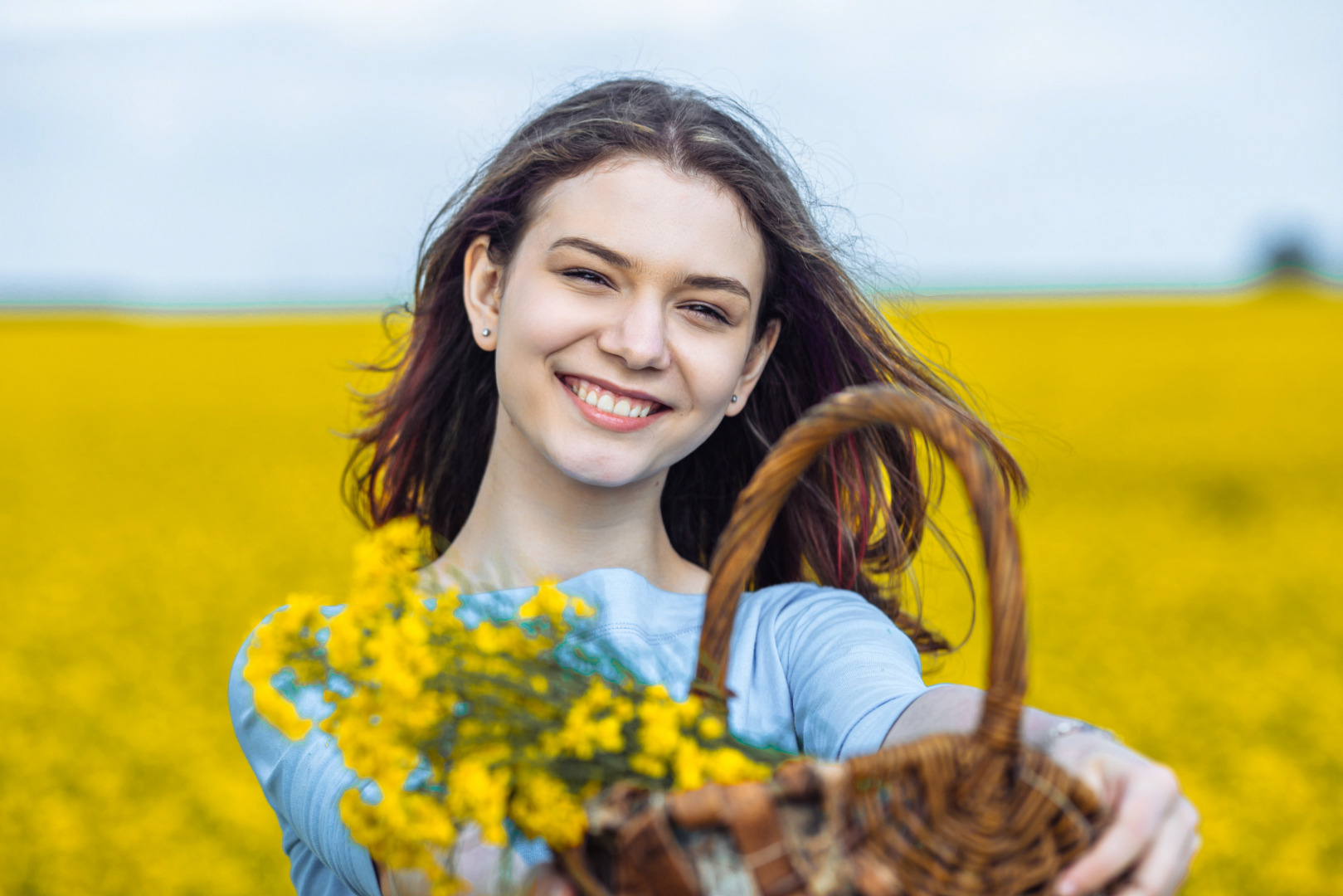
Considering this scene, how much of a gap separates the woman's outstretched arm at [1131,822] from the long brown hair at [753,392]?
0.68m

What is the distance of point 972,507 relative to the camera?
1163 millimetres

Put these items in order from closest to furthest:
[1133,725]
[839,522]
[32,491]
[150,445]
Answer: [839,522]
[1133,725]
[32,491]
[150,445]

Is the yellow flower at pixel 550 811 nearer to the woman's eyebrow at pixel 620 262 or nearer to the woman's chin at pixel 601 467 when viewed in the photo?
the woman's chin at pixel 601 467

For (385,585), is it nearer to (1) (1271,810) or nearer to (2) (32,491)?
(1) (1271,810)

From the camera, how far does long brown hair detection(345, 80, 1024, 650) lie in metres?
1.94

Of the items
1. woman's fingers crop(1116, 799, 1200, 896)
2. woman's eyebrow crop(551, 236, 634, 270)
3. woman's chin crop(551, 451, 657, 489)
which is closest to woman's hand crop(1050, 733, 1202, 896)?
woman's fingers crop(1116, 799, 1200, 896)

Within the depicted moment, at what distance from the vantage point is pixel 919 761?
102 centimetres

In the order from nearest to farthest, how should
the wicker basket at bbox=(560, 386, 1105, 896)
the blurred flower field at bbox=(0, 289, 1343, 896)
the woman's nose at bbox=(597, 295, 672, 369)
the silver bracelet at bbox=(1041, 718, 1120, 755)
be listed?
the wicker basket at bbox=(560, 386, 1105, 896)
the silver bracelet at bbox=(1041, 718, 1120, 755)
the woman's nose at bbox=(597, 295, 672, 369)
the blurred flower field at bbox=(0, 289, 1343, 896)

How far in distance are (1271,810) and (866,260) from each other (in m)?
4.31

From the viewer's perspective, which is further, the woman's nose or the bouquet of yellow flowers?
Answer: the woman's nose

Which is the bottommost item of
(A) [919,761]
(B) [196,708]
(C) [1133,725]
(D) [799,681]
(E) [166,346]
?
(E) [166,346]

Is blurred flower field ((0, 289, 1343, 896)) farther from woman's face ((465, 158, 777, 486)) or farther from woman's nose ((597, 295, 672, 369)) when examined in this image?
woman's nose ((597, 295, 672, 369))

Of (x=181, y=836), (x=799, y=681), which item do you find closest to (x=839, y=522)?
(x=799, y=681)

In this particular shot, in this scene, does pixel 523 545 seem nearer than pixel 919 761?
No
